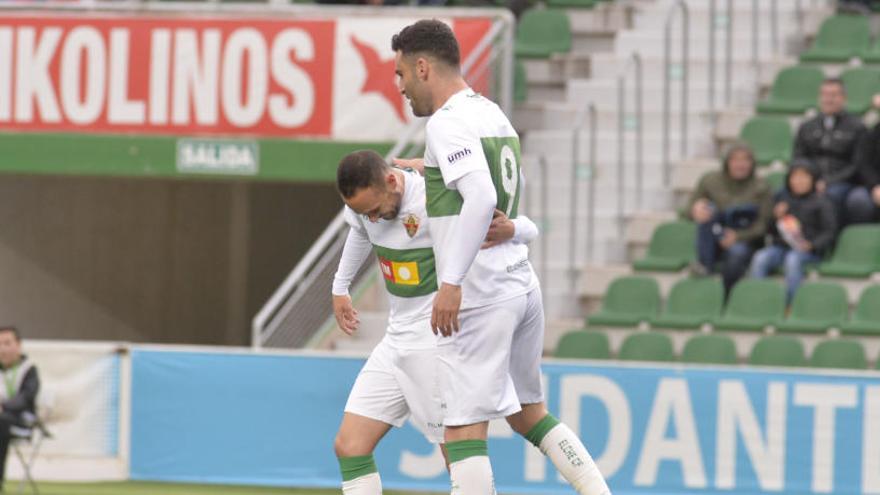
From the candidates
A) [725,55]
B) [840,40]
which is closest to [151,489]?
[725,55]

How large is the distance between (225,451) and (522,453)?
2.10m

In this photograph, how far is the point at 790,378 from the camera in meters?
11.9

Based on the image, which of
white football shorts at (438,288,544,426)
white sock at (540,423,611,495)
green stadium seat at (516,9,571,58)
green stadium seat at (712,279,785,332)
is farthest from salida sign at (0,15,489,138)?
white football shorts at (438,288,544,426)

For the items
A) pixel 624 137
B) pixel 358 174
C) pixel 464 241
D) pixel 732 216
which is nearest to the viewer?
pixel 464 241

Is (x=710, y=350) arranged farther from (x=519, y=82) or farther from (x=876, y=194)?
(x=519, y=82)

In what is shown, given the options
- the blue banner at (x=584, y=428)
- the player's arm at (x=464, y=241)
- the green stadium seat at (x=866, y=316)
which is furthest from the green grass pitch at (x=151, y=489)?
the player's arm at (x=464, y=241)

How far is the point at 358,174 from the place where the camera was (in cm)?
662

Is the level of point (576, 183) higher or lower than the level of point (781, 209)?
higher

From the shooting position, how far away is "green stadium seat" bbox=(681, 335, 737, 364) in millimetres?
13102

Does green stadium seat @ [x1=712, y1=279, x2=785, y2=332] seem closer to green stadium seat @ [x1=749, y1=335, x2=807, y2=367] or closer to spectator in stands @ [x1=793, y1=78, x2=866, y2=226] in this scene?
green stadium seat @ [x1=749, y1=335, x2=807, y2=367]

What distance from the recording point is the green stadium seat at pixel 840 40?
15688mm

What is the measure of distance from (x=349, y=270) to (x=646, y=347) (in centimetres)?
655

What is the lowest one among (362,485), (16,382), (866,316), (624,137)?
(16,382)

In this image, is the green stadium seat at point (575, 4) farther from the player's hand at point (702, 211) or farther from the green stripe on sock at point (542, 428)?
the green stripe on sock at point (542, 428)
